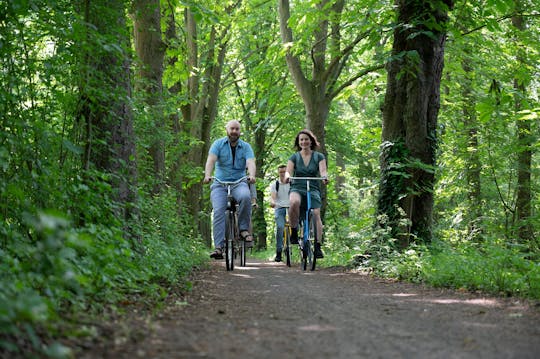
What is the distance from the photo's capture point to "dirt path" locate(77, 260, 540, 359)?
340cm

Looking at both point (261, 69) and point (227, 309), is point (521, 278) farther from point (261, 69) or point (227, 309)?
point (261, 69)

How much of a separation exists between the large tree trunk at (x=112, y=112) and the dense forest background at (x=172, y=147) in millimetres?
26

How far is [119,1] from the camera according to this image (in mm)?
6703

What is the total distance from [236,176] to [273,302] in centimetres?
426

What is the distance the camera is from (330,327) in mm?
4266

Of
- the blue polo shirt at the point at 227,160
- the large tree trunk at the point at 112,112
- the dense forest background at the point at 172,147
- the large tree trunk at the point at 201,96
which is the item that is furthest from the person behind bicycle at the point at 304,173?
the large tree trunk at the point at 201,96

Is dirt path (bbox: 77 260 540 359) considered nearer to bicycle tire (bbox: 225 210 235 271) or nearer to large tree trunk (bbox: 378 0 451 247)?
bicycle tire (bbox: 225 210 235 271)

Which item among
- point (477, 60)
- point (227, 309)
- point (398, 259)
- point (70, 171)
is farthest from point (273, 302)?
point (477, 60)

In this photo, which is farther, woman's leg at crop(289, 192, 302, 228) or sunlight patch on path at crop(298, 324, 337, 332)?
woman's leg at crop(289, 192, 302, 228)

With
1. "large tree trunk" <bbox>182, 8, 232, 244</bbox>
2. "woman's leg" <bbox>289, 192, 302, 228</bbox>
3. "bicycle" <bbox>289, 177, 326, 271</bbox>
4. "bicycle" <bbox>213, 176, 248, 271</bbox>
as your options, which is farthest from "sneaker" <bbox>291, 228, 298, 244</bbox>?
"large tree trunk" <bbox>182, 8, 232, 244</bbox>

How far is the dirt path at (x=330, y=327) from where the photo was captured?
134 inches

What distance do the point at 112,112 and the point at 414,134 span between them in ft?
17.5

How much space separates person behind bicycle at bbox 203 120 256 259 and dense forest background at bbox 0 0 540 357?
96 centimetres

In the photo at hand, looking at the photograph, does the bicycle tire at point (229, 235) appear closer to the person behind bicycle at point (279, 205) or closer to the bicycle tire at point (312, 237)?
the bicycle tire at point (312, 237)
